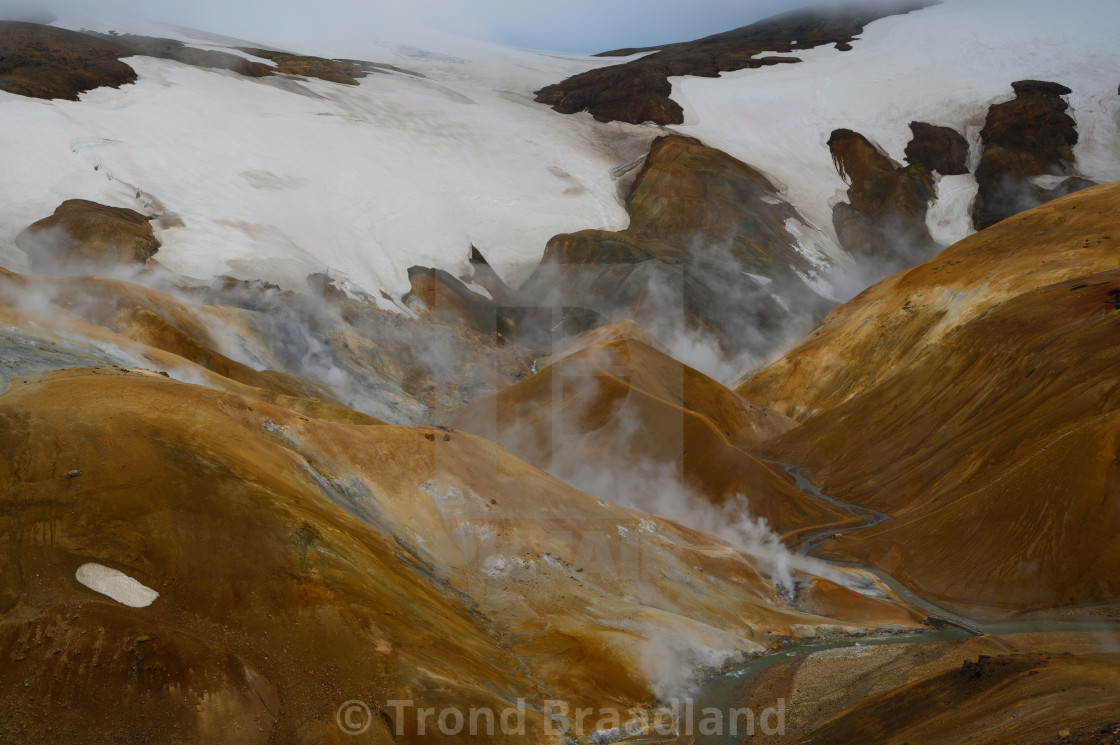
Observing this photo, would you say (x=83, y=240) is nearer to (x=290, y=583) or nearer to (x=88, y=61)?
(x=88, y=61)

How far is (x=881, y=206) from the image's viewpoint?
100938mm

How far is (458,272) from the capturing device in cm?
7762

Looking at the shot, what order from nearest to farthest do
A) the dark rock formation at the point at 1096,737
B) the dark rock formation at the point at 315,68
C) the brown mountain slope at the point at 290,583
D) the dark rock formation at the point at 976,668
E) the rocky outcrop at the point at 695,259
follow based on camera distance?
the dark rock formation at the point at 1096,737
the brown mountain slope at the point at 290,583
the dark rock formation at the point at 976,668
the rocky outcrop at the point at 695,259
the dark rock formation at the point at 315,68

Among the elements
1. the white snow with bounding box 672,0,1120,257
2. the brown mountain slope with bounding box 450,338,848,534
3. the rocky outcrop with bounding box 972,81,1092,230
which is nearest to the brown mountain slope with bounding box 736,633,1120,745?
the brown mountain slope with bounding box 450,338,848,534

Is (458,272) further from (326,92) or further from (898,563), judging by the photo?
(898,563)

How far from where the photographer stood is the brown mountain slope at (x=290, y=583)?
1647 centimetres

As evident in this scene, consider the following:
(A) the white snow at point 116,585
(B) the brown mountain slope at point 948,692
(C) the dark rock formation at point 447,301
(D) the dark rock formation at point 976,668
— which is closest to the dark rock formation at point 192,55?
(C) the dark rock formation at point 447,301

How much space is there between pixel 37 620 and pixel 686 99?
10776 cm

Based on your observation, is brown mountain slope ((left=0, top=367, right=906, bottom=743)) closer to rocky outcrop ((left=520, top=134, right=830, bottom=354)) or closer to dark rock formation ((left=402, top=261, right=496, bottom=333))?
dark rock formation ((left=402, top=261, right=496, bottom=333))

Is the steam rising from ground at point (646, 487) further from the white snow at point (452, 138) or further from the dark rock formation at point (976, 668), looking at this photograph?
the white snow at point (452, 138)

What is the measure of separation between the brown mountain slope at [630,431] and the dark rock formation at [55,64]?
150ft

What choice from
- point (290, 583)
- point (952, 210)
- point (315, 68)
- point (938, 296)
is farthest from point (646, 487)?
point (315, 68)

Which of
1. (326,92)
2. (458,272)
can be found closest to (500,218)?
(458,272)

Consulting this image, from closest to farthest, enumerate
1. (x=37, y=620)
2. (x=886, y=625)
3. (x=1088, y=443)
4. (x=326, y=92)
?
(x=37, y=620)
(x=886, y=625)
(x=1088, y=443)
(x=326, y=92)
